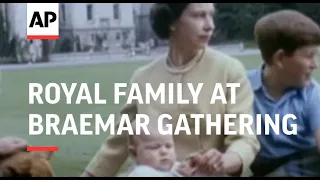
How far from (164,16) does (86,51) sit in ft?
1.85

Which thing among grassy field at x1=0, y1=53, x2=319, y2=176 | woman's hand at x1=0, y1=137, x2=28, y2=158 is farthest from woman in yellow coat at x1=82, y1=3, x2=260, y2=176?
woman's hand at x1=0, y1=137, x2=28, y2=158

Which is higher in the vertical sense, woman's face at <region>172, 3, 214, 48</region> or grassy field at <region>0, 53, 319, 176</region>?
woman's face at <region>172, 3, 214, 48</region>

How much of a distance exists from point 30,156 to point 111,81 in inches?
28.9

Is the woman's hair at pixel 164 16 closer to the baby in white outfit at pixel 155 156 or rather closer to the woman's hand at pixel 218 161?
the baby in white outfit at pixel 155 156

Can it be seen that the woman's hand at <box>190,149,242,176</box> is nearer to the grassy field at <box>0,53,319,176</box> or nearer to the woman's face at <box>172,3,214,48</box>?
the grassy field at <box>0,53,319,176</box>

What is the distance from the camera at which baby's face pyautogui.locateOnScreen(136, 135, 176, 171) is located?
4.61 m

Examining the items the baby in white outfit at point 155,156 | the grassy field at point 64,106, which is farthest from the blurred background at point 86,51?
the baby in white outfit at point 155,156

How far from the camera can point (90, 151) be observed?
4.70 metres

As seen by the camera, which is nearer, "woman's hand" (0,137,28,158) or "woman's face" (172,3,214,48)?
"woman's face" (172,3,214,48)

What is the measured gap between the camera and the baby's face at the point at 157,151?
461cm

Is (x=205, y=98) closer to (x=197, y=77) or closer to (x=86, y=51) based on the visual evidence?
(x=197, y=77)

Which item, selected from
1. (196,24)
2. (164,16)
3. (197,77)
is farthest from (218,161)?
(164,16)

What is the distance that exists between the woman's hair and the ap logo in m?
0.62

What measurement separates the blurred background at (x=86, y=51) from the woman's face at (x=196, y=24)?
5 cm
